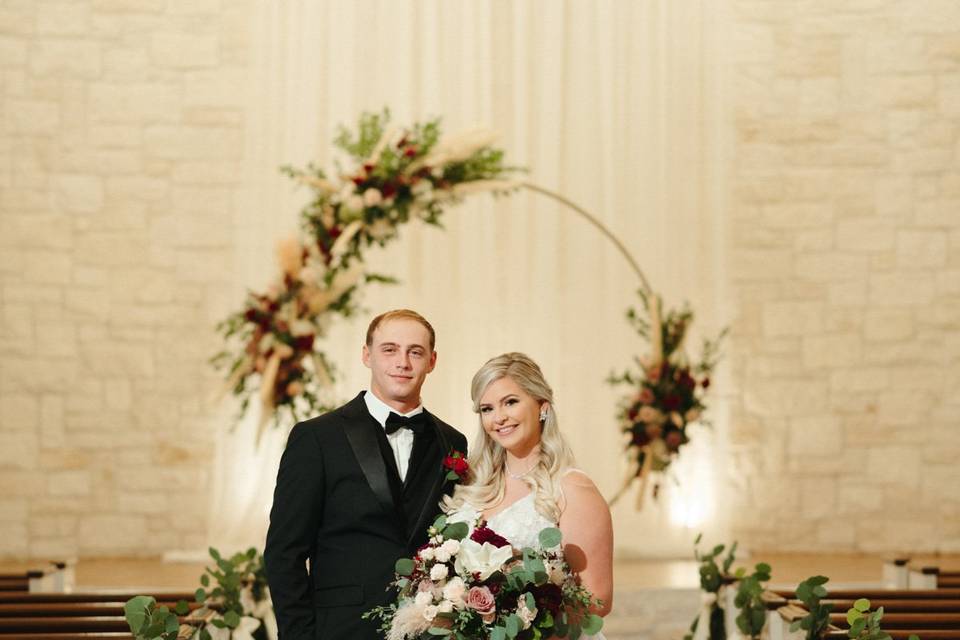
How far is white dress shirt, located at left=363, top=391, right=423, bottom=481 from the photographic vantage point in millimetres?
3199

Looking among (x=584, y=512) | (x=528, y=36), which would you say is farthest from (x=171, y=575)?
(x=584, y=512)

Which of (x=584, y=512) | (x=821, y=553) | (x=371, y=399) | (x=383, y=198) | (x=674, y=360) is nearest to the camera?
(x=584, y=512)

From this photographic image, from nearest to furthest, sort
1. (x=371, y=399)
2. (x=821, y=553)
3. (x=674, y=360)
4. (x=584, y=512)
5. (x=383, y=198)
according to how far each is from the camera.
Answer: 1. (x=584, y=512)
2. (x=371, y=399)
3. (x=383, y=198)
4. (x=674, y=360)
5. (x=821, y=553)

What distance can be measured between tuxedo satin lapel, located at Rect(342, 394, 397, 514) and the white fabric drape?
21.4 feet

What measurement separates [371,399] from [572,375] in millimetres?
6680

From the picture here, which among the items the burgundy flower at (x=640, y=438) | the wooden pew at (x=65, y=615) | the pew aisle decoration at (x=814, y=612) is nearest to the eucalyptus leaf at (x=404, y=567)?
the wooden pew at (x=65, y=615)

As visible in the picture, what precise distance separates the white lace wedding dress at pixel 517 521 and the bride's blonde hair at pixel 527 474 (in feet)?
0.09

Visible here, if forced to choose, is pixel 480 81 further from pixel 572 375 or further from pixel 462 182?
pixel 462 182

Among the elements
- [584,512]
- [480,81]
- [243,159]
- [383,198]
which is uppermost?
[480,81]

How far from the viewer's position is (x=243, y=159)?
9742mm

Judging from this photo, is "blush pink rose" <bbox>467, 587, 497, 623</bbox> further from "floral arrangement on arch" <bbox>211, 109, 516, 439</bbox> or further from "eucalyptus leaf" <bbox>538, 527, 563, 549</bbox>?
"floral arrangement on arch" <bbox>211, 109, 516, 439</bbox>

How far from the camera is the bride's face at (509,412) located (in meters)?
3.13

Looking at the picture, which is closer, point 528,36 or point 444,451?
point 444,451

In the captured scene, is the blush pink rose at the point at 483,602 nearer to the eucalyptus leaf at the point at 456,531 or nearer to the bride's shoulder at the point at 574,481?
the eucalyptus leaf at the point at 456,531
